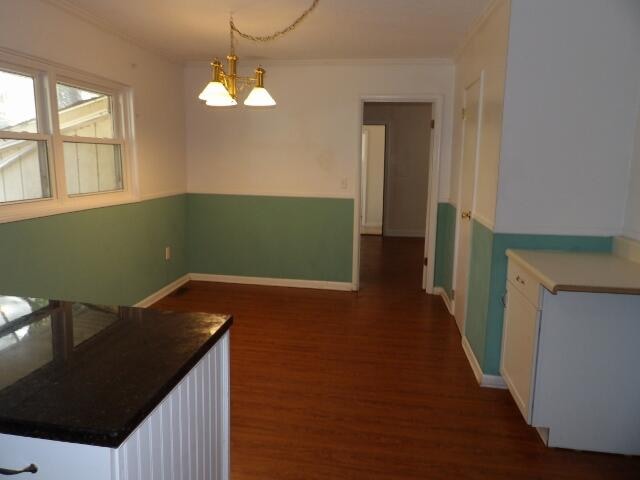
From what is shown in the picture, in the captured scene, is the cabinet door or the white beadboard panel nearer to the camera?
the white beadboard panel

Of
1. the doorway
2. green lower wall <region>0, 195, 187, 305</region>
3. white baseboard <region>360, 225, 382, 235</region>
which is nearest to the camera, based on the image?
green lower wall <region>0, 195, 187, 305</region>

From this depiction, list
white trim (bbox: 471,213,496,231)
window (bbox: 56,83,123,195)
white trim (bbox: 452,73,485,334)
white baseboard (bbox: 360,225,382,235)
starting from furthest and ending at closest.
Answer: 1. white baseboard (bbox: 360,225,382,235)
2. window (bbox: 56,83,123,195)
3. white trim (bbox: 452,73,485,334)
4. white trim (bbox: 471,213,496,231)

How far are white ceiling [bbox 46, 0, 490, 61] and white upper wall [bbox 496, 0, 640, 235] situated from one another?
2.22ft

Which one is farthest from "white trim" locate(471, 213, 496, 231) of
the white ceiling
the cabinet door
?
the white ceiling

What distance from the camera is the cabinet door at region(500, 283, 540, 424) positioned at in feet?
7.25

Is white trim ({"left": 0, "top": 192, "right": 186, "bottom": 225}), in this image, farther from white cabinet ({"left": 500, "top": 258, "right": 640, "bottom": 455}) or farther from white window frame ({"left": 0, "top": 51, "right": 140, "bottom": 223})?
white cabinet ({"left": 500, "top": 258, "right": 640, "bottom": 455})

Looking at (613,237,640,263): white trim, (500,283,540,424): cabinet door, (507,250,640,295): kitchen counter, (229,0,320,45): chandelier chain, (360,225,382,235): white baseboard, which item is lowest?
(360,225,382,235): white baseboard

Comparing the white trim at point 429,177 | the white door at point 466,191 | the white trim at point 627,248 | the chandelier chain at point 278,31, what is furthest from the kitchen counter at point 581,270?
the white trim at point 429,177

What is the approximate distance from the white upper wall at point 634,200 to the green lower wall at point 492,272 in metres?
0.13

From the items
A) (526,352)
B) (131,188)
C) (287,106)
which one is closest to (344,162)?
(287,106)

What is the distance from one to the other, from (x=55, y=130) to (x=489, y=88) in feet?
9.47

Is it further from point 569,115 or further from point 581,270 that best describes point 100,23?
point 581,270

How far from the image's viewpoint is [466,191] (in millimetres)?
3584

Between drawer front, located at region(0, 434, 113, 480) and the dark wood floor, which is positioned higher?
drawer front, located at region(0, 434, 113, 480)
